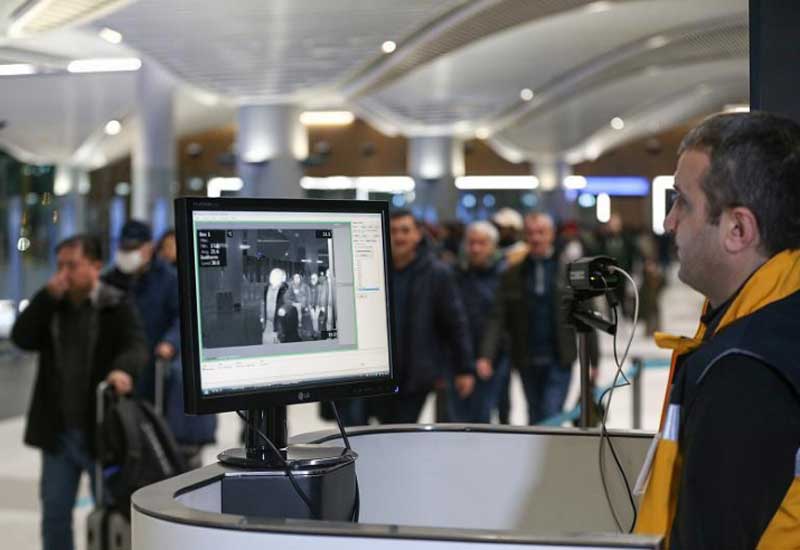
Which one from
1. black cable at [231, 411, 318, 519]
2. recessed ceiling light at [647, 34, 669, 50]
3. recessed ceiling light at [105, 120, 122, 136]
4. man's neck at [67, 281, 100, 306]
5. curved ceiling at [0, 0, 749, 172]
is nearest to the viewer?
black cable at [231, 411, 318, 519]

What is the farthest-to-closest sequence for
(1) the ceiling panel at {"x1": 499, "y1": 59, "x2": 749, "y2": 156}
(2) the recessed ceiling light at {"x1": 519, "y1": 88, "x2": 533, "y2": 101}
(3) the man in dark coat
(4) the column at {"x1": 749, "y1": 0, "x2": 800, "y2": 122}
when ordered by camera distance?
(2) the recessed ceiling light at {"x1": 519, "y1": 88, "x2": 533, "y2": 101} → (1) the ceiling panel at {"x1": 499, "y1": 59, "x2": 749, "y2": 156} → (3) the man in dark coat → (4) the column at {"x1": 749, "y1": 0, "x2": 800, "y2": 122}

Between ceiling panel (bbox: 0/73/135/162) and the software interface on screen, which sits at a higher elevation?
ceiling panel (bbox: 0/73/135/162)

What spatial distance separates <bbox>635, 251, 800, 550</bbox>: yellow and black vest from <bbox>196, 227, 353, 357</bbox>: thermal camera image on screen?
29.9 inches

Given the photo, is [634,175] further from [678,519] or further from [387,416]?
[678,519]

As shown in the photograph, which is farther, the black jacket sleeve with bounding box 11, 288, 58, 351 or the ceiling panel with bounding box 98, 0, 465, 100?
the ceiling panel with bounding box 98, 0, 465, 100

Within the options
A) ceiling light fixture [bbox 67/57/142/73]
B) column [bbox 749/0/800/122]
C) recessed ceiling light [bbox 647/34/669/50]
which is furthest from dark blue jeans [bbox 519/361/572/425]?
recessed ceiling light [bbox 647/34/669/50]

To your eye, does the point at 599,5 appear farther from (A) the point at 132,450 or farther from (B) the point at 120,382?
Answer: (A) the point at 132,450

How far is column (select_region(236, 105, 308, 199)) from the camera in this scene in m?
21.1

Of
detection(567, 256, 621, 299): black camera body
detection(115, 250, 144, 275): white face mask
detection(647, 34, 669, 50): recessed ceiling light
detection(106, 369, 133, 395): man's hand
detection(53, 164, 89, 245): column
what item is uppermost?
detection(647, 34, 669, 50): recessed ceiling light

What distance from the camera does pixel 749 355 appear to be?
2057 mm

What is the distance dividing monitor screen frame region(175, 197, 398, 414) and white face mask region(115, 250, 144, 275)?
518 cm

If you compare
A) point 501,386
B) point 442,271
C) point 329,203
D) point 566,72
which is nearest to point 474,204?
point 566,72

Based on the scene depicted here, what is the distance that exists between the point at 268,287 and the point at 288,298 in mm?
58

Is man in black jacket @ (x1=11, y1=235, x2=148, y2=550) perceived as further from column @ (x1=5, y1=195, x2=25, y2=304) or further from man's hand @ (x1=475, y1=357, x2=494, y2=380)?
man's hand @ (x1=475, y1=357, x2=494, y2=380)
